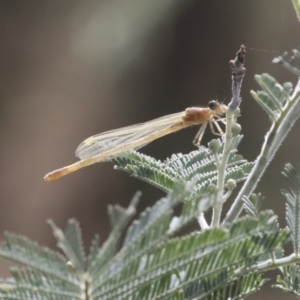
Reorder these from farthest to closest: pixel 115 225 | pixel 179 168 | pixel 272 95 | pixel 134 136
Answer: pixel 134 136 → pixel 179 168 → pixel 272 95 → pixel 115 225

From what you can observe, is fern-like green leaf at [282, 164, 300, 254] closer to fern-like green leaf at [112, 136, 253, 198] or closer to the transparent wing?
fern-like green leaf at [112, 136, 253, 198]

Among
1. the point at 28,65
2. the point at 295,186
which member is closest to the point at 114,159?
the point at 295,186

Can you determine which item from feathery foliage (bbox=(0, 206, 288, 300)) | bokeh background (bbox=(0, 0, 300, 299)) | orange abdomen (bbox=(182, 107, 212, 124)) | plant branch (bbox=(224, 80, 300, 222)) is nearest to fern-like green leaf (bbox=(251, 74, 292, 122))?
plant branch (bbox=(224, 80, 300, 222))

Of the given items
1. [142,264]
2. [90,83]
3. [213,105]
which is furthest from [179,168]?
[90,83]

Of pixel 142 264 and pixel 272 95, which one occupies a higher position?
pixel 272 95

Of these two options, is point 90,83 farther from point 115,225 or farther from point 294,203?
point 115,225
